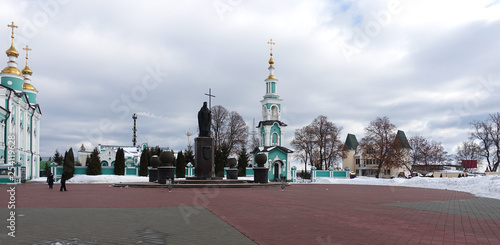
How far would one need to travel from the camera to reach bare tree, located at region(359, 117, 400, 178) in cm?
4803

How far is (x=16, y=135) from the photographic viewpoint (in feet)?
113

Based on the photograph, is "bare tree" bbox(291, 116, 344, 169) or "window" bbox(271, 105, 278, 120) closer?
"window" bbox(271, 105, 278, 120)

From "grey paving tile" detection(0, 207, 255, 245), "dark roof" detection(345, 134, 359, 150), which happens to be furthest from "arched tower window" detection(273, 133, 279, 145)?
"dark roof" detection(345, 134, 359, 150)

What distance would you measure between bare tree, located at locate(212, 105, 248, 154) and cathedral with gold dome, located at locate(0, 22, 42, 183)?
22221 mm

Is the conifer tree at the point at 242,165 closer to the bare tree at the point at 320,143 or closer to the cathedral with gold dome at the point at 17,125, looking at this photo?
the bare tree at the point at 320,143

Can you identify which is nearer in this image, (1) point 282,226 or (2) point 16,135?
(1) point 282,226

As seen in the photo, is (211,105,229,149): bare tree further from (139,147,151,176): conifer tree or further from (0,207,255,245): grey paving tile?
(0,207,255,245): grey paving tile

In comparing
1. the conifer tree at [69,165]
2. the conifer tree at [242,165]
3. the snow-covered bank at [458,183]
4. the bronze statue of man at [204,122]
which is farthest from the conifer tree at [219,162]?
the bronze statue of man at [204,122]

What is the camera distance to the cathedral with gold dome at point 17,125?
3155 cm

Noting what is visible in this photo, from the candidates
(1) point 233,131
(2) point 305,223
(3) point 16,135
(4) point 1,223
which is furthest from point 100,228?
(1) point 233,131

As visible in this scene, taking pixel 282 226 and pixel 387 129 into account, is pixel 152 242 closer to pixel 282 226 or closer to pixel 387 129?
pixel 282 226

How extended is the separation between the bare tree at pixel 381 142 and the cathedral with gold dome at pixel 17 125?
134ft

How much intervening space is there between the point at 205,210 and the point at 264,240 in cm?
442

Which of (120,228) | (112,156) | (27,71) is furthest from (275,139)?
(120,228)
